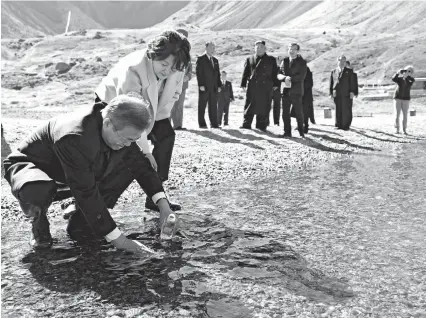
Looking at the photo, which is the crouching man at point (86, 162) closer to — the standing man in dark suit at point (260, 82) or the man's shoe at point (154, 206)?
the man's shoe at point (154, 206)

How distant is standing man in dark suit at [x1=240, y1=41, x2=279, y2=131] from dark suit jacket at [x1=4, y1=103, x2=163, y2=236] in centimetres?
811

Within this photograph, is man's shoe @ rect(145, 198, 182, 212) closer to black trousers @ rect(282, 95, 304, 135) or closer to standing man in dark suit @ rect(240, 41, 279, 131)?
black trousers @ rect(282, 95, 304, 135)

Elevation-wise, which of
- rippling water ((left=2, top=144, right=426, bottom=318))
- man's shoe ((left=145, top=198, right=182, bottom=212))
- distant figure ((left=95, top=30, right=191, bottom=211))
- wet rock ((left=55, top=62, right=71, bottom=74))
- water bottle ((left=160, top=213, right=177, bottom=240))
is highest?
wet rock ((left=55, top=62, right=71, bottom=74))

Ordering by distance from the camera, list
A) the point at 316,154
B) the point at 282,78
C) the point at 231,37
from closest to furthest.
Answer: the point at 316,154 < the point at 282,78 < the point at 231,37

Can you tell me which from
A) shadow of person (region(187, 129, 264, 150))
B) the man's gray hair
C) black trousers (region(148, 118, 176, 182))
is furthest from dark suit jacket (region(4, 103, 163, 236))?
shadow of person (region(187, 129, 264, 150))

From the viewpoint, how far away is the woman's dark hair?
155 inches

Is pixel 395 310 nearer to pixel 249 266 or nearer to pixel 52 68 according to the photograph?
pixel 249 266

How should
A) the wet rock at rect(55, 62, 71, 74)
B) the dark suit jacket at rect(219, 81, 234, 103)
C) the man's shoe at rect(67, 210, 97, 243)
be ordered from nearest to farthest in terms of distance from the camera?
1. the man's shoe at rect(67, 210, 97, 243)
2. the dark suit jacket at rect(219, 81, 234, 103)
3. the wet rock at rect(55, 62, 71, 74)

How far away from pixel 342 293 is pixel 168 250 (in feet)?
4.27

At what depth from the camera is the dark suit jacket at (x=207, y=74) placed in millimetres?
11992

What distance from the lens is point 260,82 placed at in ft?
38.7

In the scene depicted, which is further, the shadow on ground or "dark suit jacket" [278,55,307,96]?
"dark suit jacket" [278,55,307,96]

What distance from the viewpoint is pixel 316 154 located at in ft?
30.8

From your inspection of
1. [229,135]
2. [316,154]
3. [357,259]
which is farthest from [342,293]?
[229,135]
